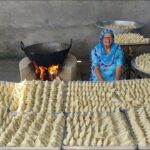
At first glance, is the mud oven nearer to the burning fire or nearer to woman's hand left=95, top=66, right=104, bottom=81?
the burning fire

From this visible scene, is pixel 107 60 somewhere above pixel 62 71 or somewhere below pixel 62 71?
above

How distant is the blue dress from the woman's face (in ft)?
0.37

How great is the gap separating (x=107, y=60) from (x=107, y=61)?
18 millimetres

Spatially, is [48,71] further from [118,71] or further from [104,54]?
[118,71]

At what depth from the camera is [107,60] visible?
5.19 m

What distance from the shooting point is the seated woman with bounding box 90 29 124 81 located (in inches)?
202

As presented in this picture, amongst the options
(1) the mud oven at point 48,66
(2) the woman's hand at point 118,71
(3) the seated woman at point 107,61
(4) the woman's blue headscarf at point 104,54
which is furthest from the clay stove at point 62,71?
(2) the woman's hand at point 118,71

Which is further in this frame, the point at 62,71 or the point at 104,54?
the point at 62,71

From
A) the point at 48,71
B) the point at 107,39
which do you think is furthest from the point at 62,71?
the point at 107,39

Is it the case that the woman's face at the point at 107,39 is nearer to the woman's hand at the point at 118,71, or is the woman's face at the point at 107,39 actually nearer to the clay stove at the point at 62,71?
the woman's hand at the point at 118,71

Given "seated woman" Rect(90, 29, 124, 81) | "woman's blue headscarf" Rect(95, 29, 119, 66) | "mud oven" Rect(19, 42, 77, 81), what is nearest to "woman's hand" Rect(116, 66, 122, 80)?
"seated woman" Rect(90, 29, 124, 81)

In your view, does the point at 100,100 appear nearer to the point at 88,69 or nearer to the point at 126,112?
the point at 126,112

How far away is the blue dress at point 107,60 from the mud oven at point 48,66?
1.06 metres

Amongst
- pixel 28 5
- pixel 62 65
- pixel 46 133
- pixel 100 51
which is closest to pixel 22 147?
pixel 46 133
